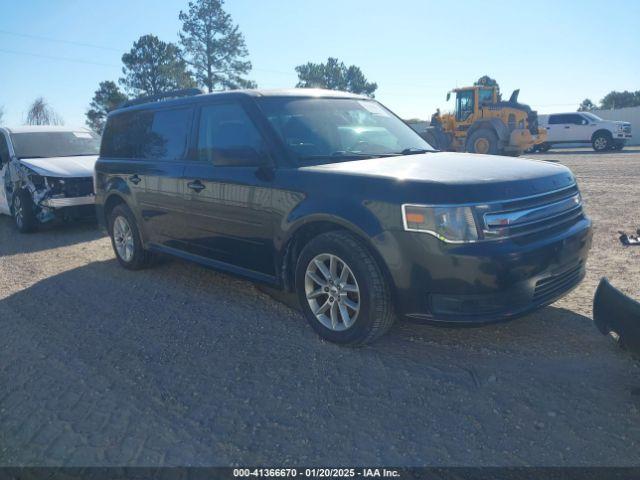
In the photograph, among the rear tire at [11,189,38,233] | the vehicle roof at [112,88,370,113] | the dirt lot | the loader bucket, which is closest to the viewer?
the dirt lot

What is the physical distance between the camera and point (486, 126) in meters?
18.2

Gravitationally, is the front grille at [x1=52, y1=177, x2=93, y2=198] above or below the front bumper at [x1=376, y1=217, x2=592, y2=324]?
above

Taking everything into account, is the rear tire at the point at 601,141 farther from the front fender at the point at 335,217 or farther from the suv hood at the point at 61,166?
the front fender at the point at 335,217

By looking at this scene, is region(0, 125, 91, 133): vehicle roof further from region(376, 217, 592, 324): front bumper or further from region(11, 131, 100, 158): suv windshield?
region(376, 217, 592, 324): front bumper

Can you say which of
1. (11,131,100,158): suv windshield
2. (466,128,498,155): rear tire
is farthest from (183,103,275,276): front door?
(466,128,498,155): rear tire

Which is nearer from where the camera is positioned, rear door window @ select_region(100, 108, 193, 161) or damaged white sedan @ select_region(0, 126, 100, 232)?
rear door window @ select_region(100, 108, 193, 161)

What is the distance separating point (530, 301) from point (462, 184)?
2.80 ft

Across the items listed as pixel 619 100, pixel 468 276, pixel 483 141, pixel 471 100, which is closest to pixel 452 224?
pixel 468 276

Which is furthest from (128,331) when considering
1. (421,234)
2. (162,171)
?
(421,234)

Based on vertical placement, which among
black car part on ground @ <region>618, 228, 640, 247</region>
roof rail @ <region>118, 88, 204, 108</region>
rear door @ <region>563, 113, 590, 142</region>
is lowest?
black car part on ground @ <region>618, 228, 640, 247</region>

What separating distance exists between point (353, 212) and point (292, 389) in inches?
46.1

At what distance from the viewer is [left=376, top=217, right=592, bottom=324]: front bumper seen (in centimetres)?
299

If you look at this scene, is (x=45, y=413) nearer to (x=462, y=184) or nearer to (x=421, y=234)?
(x=421, y=234)

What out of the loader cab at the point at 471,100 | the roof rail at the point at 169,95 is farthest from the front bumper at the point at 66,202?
the loader cab at the point at 471,100
